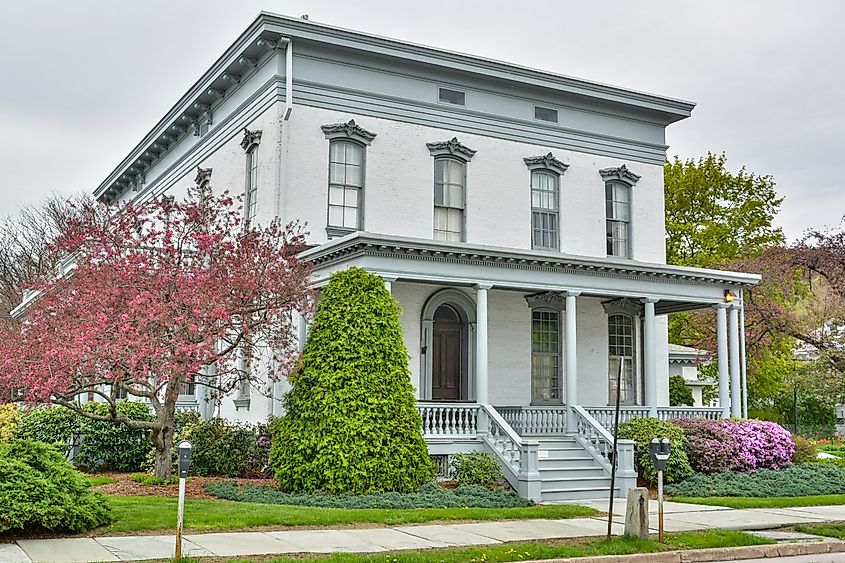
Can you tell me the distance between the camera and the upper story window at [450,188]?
24.1 metres

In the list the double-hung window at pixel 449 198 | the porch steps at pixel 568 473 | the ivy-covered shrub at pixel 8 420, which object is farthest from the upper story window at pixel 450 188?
the ivy-covered shrub at pixel 8 420

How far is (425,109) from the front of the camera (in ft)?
79.0

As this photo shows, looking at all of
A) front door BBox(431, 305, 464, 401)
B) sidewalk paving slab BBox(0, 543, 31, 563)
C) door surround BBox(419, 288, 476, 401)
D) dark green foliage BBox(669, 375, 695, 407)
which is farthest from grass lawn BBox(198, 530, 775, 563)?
dark green foliage BBox(669, 375, 695, 407)

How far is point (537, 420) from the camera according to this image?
21.9m

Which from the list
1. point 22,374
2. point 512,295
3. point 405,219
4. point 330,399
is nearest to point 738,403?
point 512,295

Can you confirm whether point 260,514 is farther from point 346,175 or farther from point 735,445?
point 735,445

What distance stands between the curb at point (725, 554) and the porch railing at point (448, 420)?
7691 mm

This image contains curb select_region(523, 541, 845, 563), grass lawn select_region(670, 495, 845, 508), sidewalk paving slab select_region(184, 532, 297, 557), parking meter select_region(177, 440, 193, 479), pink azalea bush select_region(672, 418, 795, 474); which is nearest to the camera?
parking meter select_region(177, 440, 193, 479)

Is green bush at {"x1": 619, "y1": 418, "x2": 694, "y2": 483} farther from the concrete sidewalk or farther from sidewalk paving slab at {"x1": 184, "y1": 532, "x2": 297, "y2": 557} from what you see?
sidewalk paving slab at {"x1": 184, "y1": 532, "x2": 297, "y2": 557}

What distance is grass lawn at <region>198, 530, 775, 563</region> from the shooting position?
11047mm

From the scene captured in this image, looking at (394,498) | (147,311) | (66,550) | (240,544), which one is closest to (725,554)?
(394,498)

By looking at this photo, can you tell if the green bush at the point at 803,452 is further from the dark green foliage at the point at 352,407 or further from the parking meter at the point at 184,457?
the parking meter at the point at 184,457

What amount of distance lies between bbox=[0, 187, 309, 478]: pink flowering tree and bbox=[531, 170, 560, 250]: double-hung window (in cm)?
923

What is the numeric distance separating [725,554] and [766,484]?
8.47m
